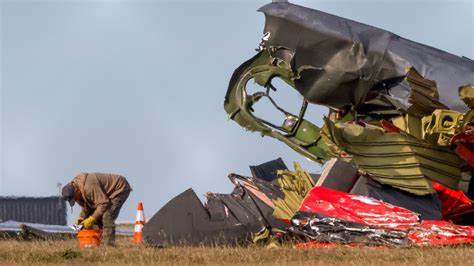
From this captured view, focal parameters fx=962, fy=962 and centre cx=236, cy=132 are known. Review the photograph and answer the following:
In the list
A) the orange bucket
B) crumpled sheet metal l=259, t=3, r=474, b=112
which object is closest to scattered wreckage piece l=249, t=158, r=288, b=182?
crumpled sheet metal l=259, t=3, r=474, b=112

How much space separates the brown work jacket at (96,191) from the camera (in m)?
14.4

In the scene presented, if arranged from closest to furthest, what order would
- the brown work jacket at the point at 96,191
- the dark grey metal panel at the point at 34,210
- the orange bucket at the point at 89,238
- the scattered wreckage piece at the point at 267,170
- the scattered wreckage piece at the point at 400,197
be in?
the scattered wreckage piece at the point at 400,197, the orange bucket at the point at 89,238, the brown work jacket at the point at 96,191, the scattered wreckage piece at the point at 267,170, the dark grey metal panel at the point at 34,210

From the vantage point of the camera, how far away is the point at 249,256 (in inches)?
418

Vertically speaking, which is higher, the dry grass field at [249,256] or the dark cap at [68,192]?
the dark cap at [68,192]

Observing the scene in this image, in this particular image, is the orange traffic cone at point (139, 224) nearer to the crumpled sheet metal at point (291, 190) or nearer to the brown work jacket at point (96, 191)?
the brown work jacket at point (96, 191)

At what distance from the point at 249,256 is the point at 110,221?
14.1 ft

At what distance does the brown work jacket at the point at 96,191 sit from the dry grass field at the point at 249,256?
9.55 ft

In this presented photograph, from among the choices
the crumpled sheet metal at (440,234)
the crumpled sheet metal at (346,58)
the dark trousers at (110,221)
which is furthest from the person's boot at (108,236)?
the crumpled sheet metal at (440,234)

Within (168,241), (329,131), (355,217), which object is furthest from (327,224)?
(168,241)

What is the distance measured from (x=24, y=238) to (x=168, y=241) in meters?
5.14

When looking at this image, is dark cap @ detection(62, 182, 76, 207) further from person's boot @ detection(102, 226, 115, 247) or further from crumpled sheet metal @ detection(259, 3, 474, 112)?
crumpled sheet metal @ detection(259, 3, 474, 112)

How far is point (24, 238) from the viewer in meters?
17.5

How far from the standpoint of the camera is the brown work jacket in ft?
47.3

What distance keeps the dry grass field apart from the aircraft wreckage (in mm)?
1165
